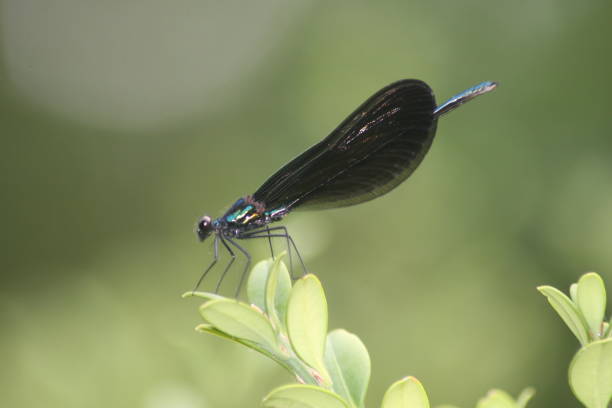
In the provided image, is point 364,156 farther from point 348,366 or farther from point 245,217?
point 348,366

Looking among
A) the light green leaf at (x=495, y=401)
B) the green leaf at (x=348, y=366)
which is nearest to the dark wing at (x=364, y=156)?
the green leaf at (x=348, y=366)

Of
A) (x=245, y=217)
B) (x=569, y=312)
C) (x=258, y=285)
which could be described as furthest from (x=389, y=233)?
(x=569, y=312)

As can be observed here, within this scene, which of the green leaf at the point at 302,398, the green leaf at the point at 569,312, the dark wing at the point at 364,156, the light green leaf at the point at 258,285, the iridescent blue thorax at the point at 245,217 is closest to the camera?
the green leaf at the point at 302,398

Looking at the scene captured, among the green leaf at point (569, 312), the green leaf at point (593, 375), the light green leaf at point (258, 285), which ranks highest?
the light green leaf at point (258, 285)

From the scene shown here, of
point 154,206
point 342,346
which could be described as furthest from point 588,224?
point 154,206

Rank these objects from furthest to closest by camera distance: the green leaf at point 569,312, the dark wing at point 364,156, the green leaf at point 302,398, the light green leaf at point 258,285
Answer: the dark wing at point 364,156, the light green leaf at point 258,285, the green leaf at point 569,312, the green leaf at point 302,398

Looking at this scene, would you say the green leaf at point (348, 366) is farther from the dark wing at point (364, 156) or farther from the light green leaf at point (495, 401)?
the dark wing at point (364, 156)
